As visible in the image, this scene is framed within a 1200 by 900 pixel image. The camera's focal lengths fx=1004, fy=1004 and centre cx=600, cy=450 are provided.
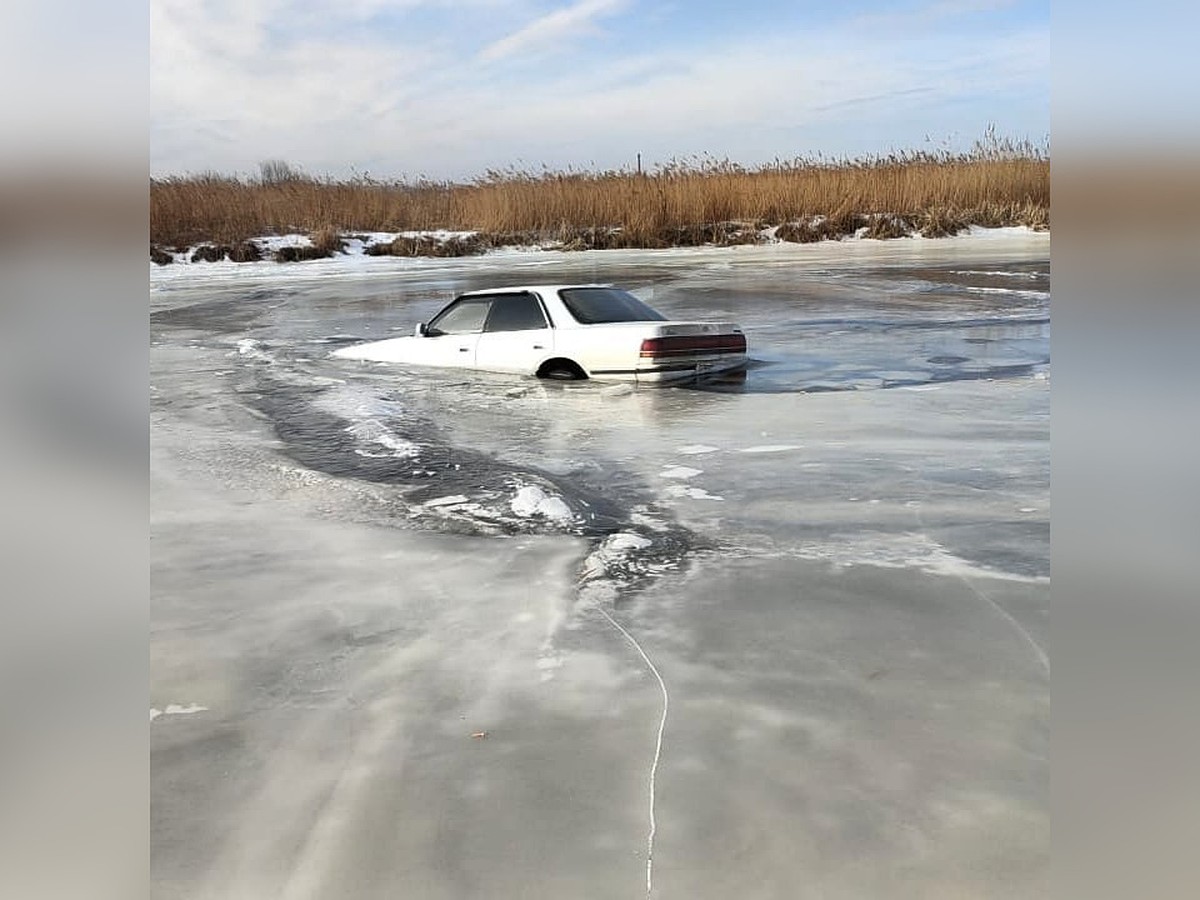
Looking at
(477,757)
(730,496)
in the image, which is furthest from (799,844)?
(730,496)

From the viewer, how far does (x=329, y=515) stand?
4.89 meters

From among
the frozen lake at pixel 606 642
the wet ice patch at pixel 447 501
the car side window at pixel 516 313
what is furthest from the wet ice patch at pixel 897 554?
the car side window at pixel 516 313

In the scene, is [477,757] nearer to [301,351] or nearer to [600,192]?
[301,351]

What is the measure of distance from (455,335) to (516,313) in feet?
2.39

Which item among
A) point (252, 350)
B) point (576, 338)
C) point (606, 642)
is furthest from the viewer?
point (252, 350)

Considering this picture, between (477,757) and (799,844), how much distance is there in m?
0.91

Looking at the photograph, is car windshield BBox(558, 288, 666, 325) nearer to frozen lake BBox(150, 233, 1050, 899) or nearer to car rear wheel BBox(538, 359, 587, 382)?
car rear wheel BBox(538, 359, 587, 382)

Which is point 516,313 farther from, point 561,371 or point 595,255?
point 595,255

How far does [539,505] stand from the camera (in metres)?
4.98

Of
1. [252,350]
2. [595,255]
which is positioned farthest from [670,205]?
[252,350]

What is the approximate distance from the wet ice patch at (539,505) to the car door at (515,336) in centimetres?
312

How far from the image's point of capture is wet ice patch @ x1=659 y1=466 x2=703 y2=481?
538cm

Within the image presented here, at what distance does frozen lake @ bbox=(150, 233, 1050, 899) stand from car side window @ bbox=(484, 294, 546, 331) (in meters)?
0.85

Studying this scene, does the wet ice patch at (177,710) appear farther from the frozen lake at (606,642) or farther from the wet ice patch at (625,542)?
the wet ice patch at (625,542)
